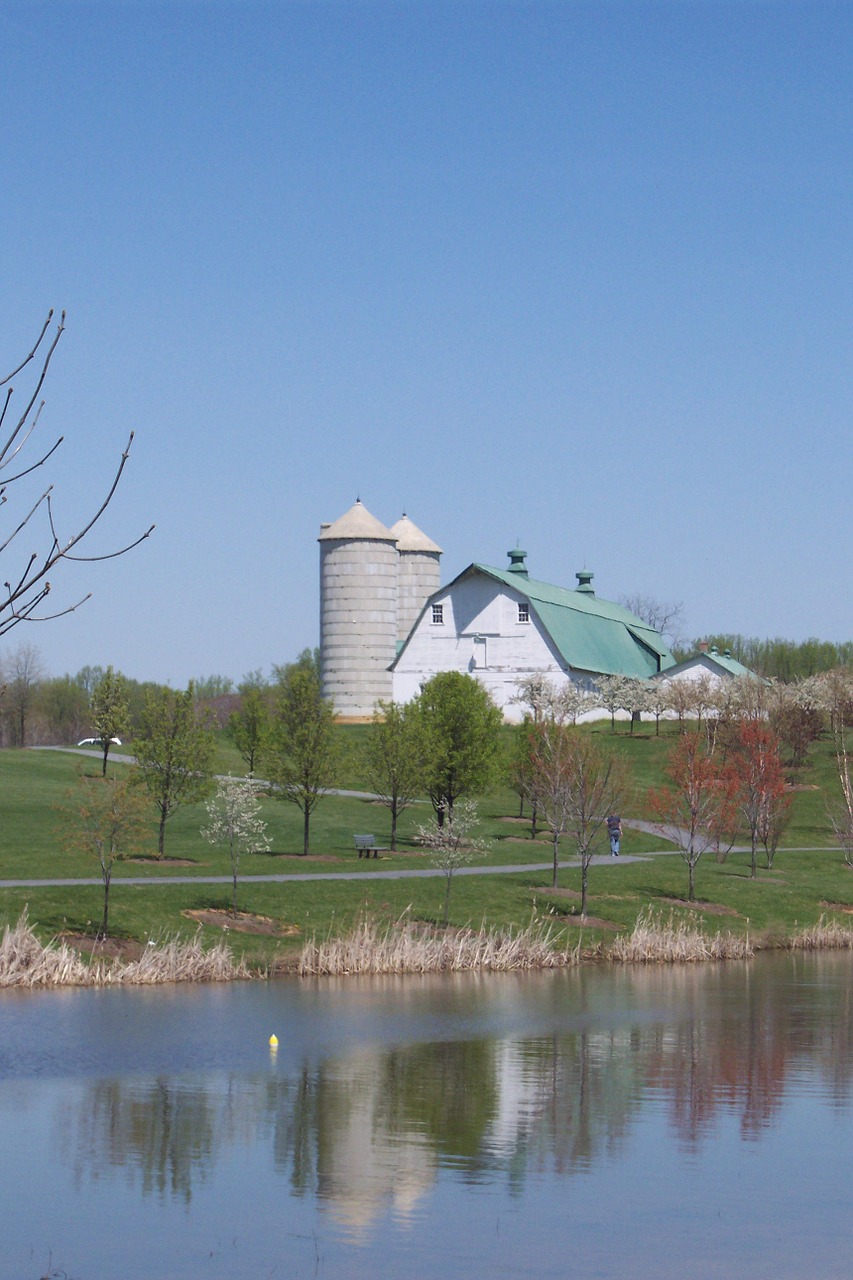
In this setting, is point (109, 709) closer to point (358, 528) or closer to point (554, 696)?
point (554, 696)

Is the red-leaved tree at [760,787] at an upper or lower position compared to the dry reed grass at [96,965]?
upper

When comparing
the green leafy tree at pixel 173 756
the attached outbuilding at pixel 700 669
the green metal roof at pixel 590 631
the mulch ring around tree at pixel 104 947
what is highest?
the green metal roof at pixel 590 631

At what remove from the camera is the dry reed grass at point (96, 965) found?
30.2m

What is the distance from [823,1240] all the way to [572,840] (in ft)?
142

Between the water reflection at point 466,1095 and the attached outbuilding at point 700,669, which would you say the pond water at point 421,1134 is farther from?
the attached outbuilding at point 700,669

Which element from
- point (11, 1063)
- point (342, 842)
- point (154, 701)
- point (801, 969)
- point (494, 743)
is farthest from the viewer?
point (494, 743)

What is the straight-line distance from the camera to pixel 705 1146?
18.4m

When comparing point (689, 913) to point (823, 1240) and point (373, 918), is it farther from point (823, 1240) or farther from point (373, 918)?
point (823, 1240)

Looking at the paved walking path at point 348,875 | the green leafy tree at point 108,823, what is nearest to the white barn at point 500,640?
the paved walking path at point 348,875

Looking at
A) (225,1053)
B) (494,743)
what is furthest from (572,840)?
(225,1053)

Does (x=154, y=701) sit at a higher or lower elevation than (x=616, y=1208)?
higher

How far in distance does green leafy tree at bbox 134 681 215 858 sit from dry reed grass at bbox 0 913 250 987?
15793mm

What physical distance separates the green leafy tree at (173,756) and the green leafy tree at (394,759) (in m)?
6.58

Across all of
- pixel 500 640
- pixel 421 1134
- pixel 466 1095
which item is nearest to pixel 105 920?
pixel 466 1095
